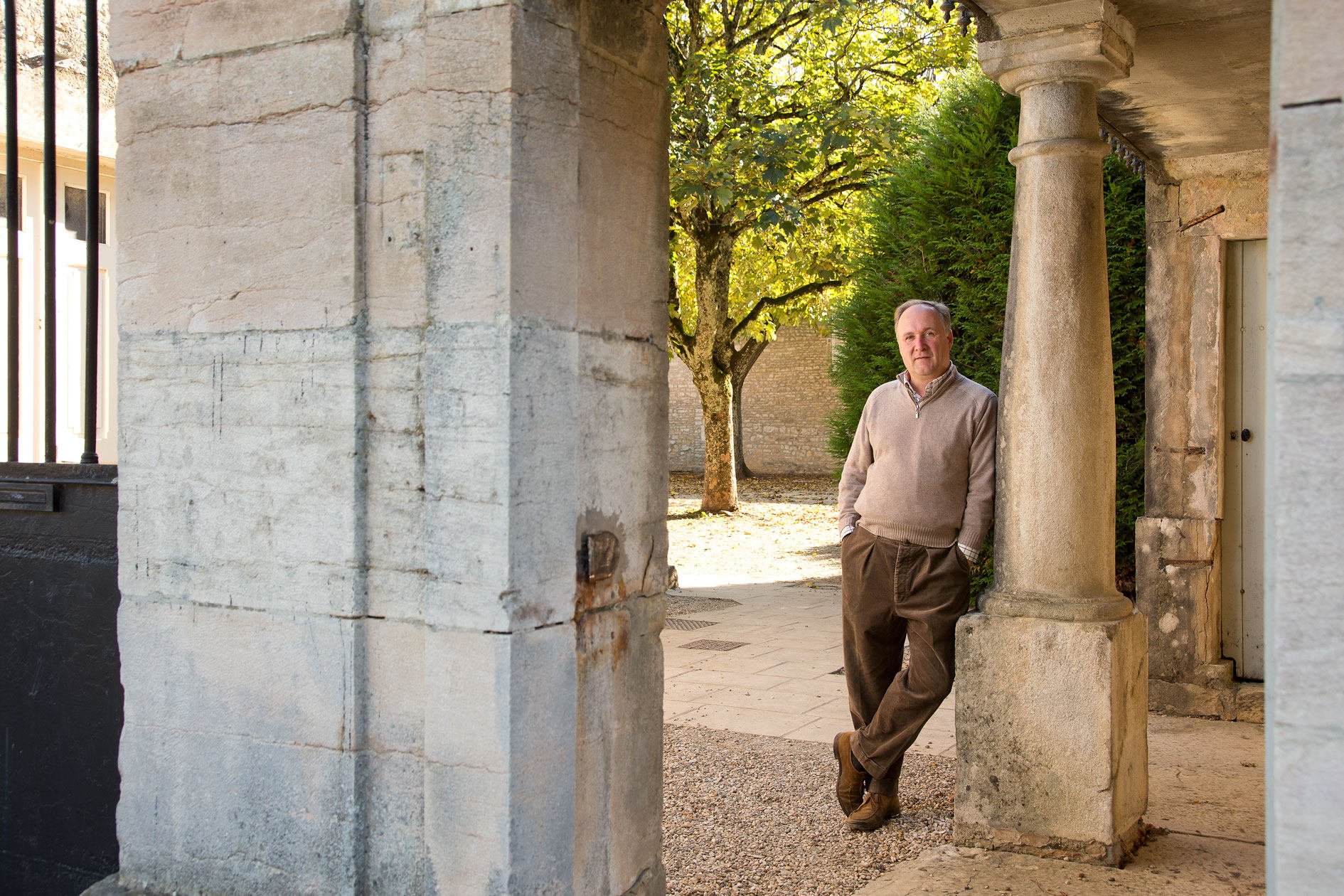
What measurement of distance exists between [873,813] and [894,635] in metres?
0.64

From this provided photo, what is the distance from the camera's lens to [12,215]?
3.56m

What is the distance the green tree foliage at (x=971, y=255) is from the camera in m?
6.66

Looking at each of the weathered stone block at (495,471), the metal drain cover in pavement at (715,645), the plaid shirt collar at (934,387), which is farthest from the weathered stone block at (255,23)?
the metal drain cover in pavement at (715,645)

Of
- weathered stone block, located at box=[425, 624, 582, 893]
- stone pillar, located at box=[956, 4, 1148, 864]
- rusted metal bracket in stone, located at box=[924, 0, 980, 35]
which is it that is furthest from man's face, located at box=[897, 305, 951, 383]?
weathered stone block, located at box=[425, 624, 582, 893]

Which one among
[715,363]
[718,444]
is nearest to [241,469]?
[715,363]

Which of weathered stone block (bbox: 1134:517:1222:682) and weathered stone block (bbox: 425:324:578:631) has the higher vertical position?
weathered stone block (bbox: 425:324:578:631)

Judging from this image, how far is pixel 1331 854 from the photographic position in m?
1.59

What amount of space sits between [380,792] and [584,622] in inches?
21.8

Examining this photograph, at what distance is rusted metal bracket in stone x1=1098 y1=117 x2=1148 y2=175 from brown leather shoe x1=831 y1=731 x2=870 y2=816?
2989 mm

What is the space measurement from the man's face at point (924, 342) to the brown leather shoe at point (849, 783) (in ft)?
4.45

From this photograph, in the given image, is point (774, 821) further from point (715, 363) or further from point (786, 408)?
point (786, 408)

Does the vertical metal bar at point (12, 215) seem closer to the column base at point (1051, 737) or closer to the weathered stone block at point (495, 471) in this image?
the weathered stone block at point (495, 471)

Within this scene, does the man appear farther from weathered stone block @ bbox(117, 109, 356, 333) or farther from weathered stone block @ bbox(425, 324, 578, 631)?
weathered stone block @ bbox(117, 109, 356, 333)

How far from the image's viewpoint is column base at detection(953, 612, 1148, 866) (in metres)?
3.77
